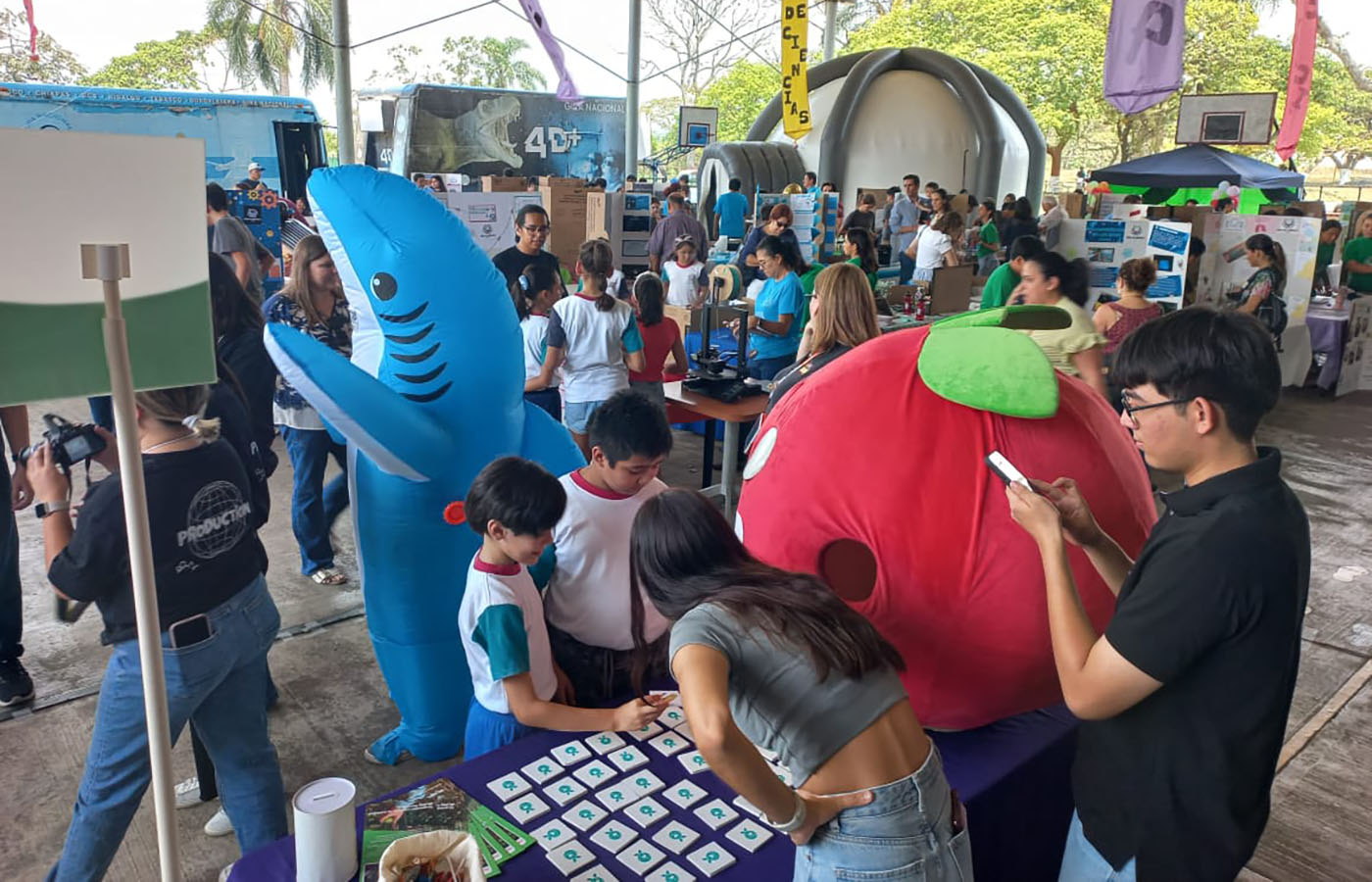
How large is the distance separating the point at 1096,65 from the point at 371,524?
2759cm

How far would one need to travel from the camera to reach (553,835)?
184 centimetres

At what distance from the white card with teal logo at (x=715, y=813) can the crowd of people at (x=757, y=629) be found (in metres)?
0.27

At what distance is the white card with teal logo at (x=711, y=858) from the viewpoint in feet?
5.86

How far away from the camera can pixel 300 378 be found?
273 centimetres

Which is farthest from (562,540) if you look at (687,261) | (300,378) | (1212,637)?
(687,261)

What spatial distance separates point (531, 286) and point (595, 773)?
137 inches

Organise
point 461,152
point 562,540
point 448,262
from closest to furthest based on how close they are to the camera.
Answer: point 562,540 → point 448,262 → point 461,152

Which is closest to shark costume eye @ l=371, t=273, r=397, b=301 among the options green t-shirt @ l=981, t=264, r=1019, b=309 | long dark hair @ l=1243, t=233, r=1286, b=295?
green t-shirt @ l=981, t=264, r=1019, b=309

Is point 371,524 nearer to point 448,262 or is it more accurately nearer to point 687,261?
point 448,262

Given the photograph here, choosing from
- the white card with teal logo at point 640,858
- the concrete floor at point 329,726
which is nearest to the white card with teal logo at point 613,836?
the white card with teal logo at point 640,858

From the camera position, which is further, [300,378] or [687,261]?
[687,261]

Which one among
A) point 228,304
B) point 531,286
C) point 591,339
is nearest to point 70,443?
point 228,304

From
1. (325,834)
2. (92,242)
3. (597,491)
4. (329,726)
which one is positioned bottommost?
(329,726)

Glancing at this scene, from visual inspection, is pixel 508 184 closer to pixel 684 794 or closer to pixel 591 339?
pixel 591 339
